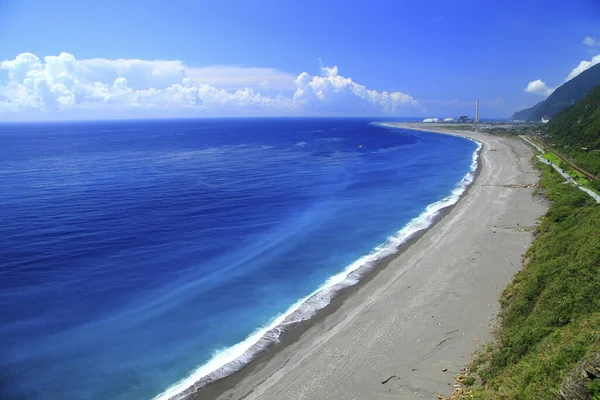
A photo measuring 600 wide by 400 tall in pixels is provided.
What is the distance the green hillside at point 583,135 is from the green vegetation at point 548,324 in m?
38.1

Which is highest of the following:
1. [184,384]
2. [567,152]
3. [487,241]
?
[567,152]

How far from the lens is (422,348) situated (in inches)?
817

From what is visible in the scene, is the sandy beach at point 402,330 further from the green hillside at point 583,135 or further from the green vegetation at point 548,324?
the green hillside at point 583,135

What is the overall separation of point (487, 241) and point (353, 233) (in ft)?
42.4

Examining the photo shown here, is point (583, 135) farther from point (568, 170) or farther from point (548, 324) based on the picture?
point (548, 324)

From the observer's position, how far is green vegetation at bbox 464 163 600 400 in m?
13.5

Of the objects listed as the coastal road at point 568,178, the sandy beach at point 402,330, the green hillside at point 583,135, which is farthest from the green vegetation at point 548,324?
the green hillside at point 583,135

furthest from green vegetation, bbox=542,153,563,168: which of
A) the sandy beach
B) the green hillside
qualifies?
the sandy beach

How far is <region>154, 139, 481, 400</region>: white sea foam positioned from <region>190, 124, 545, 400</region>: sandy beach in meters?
0.70

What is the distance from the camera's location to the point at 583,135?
84.9m

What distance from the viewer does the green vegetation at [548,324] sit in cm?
1349

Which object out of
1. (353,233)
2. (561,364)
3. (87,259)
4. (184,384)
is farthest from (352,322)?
(87,259)

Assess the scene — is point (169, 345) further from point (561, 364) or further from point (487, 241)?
point (487, 241)

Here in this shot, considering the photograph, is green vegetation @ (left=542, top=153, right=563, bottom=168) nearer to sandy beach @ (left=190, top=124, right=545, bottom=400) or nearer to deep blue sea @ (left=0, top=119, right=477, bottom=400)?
deep blue sea @ (left=0, top=119, right=477, bottom=400)
